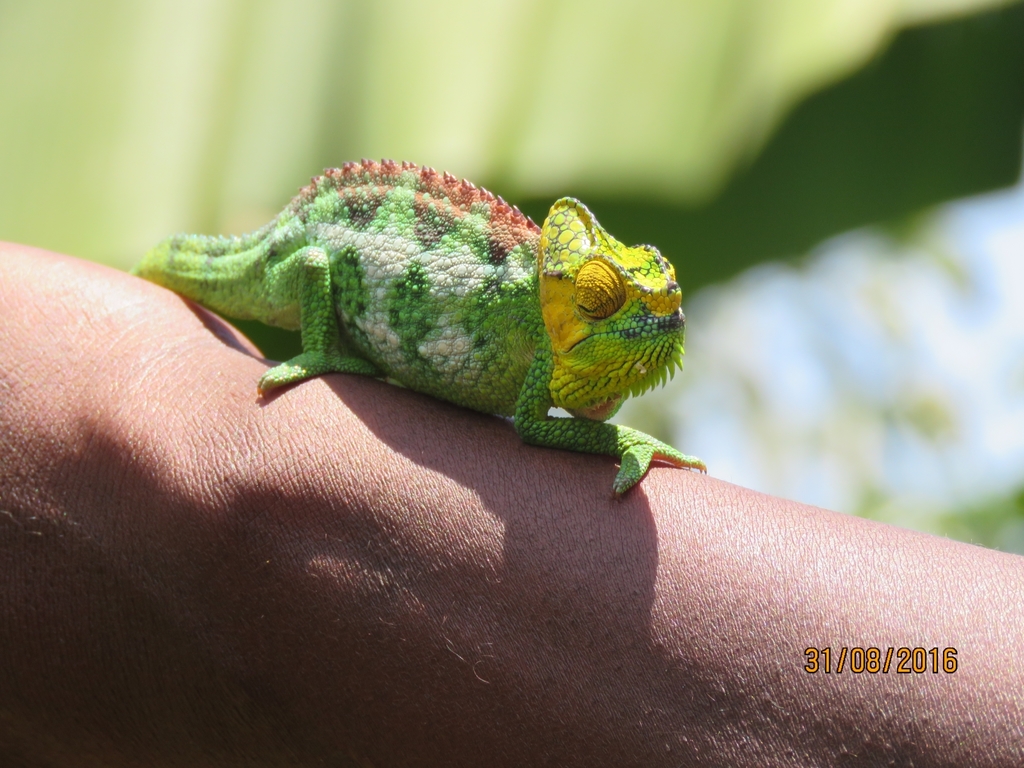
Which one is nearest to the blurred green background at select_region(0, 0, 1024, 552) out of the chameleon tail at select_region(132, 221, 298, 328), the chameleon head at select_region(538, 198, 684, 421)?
the chameleon tail at select_region(132, 221, 298, 328)

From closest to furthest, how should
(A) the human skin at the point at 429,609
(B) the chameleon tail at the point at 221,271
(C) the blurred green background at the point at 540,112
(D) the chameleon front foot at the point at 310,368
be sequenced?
(A) the human skin at the point at 429,609
(D) the chameleon front foot at the point at 310,368
(B) the chameleon tail at the point at 221,271
(C) the blurred green background at the point at 540,112

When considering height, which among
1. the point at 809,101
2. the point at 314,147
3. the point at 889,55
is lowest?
the point at 314,147

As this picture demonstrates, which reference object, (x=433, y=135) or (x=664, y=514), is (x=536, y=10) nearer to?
(x=433, y=135)

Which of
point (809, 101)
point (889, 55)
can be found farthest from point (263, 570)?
point (889, 55)

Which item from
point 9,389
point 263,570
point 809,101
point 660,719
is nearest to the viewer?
point 660,719

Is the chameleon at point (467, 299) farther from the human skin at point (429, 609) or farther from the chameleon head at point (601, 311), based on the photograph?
the human skin at point (429, 609)

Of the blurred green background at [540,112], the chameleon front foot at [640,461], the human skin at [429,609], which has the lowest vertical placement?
the human skin at [429,609]

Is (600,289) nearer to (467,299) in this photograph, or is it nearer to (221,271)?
(467,299)

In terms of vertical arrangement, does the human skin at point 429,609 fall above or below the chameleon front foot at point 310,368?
below

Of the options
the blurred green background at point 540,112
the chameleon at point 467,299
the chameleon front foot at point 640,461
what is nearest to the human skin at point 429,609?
the chameleon front foot at point 640,461
